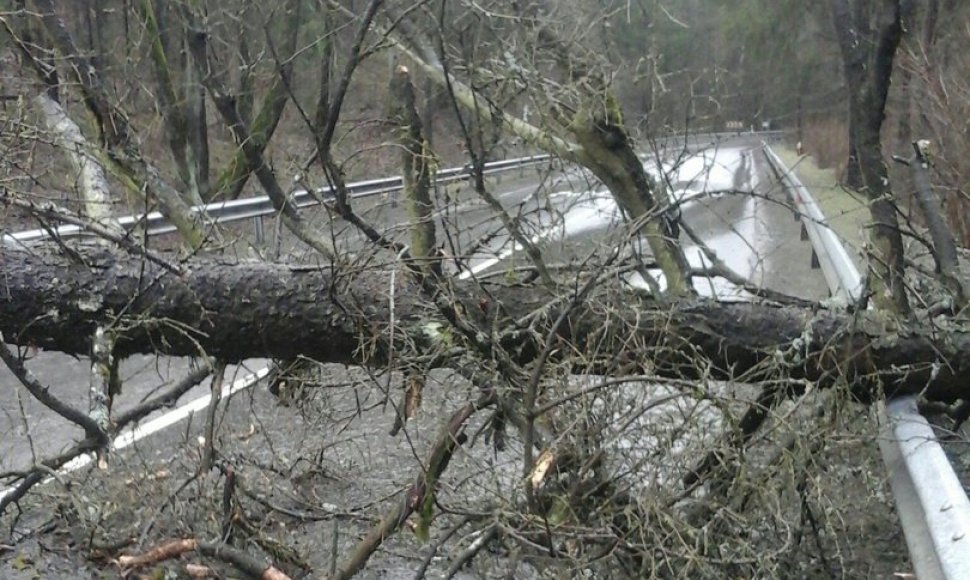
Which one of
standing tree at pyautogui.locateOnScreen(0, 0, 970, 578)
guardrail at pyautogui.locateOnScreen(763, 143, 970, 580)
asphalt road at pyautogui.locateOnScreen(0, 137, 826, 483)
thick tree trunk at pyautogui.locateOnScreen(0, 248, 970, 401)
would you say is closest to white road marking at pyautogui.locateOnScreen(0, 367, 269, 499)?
asphalt road at pyautogui.locateOnScreen(0, 137, 826, 483)

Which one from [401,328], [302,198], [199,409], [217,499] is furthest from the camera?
[302,198]

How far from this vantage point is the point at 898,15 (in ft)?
14.3

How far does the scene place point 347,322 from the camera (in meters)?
4.24

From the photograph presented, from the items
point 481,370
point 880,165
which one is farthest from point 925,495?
point 880,165

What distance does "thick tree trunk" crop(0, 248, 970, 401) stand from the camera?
4074mm

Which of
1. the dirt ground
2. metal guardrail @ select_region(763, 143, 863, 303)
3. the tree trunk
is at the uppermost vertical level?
the tree trunk

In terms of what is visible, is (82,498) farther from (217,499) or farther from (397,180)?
(397,180)

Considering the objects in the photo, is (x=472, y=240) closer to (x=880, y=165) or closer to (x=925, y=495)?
(x=880, y=165)

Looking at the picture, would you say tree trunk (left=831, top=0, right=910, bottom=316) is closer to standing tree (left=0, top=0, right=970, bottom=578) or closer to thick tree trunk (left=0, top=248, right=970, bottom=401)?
Answer: standing tree (left=0, top=0, right=970, bottom=578)

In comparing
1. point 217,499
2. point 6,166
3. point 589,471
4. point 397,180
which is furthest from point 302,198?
point 589,471

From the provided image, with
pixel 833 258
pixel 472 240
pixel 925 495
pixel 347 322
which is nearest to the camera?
pixel 925 495

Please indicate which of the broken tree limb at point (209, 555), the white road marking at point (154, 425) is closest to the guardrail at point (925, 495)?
the broken tree limb at point (209, 555)

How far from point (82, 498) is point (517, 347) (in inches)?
74.9

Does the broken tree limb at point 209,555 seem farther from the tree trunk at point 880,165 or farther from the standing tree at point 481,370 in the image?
the tree trunk at point 880,165
